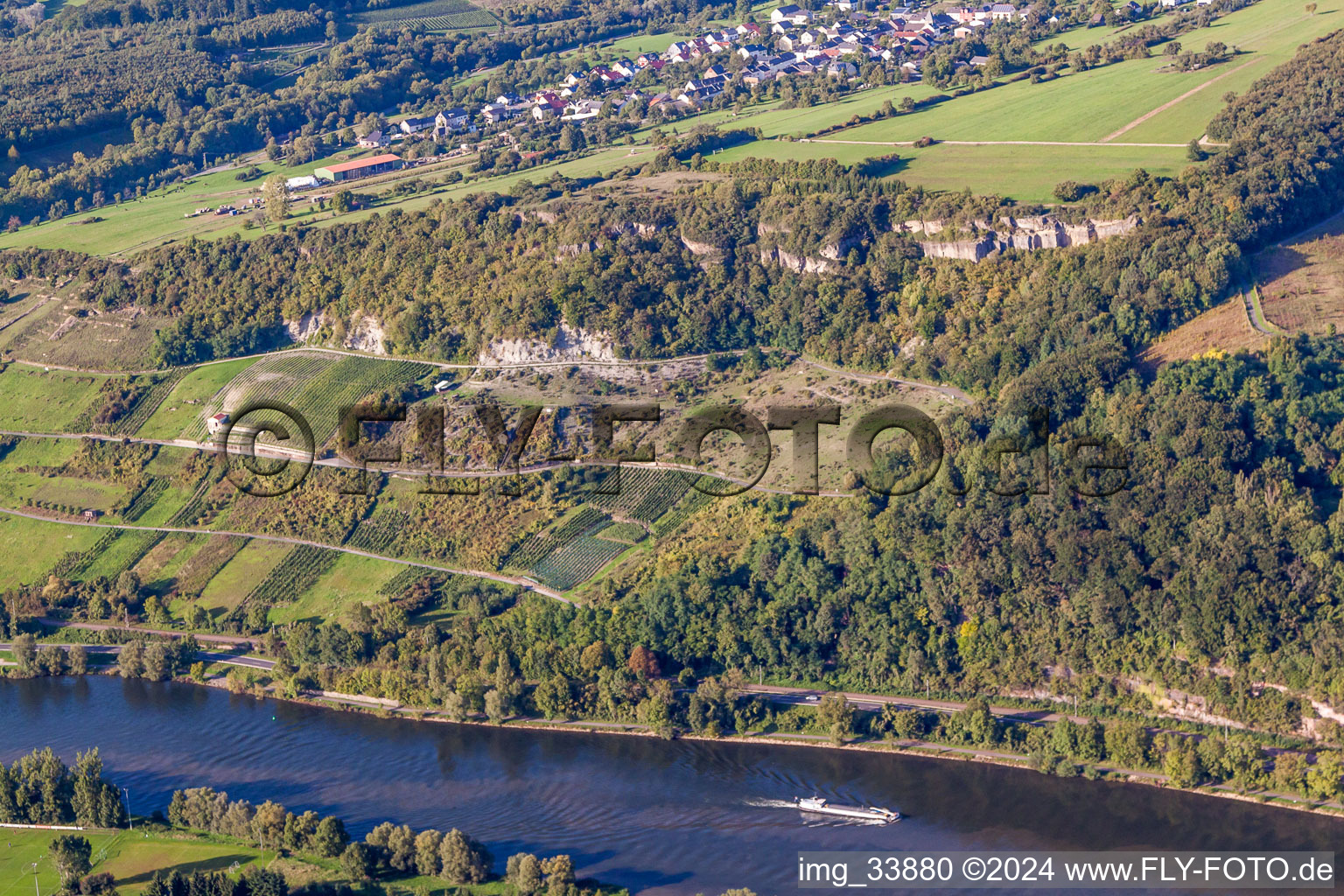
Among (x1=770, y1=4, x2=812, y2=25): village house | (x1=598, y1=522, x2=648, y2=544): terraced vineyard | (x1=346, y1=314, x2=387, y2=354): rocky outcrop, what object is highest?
(x1=770, y1=4, x2=812, y2=25): village house

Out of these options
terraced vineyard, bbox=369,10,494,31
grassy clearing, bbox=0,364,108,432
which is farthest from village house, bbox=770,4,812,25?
grassy clearing, bbox=0,364,108,432

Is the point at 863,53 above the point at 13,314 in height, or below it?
above

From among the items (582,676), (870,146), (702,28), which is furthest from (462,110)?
(582,676)

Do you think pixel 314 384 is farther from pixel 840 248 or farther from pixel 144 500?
pixel 840 248

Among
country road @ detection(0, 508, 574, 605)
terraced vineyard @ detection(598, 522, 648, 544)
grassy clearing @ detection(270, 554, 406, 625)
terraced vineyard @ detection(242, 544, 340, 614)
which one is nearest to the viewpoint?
country road @ detection(0, 508, 574, 605)

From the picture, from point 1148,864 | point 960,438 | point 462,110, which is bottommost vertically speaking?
point 1148,864

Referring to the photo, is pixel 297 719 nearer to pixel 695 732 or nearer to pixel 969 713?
pixel 695 732

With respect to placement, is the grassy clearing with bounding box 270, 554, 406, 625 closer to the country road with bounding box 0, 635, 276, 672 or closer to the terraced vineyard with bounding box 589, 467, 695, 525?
the country road with bounding box 0, 635, 276, 672
